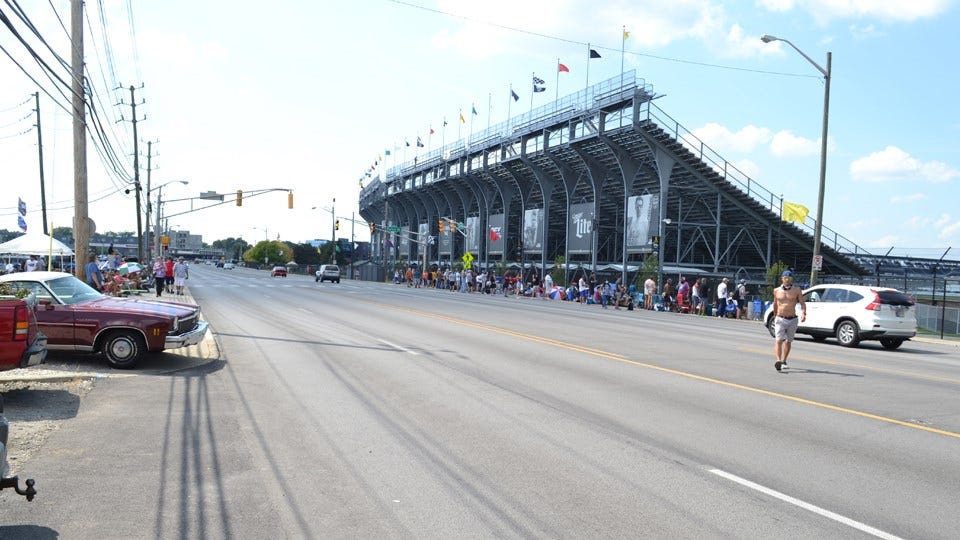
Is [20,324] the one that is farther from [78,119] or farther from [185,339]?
[78,119]

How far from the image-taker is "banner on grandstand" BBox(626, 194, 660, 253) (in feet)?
157

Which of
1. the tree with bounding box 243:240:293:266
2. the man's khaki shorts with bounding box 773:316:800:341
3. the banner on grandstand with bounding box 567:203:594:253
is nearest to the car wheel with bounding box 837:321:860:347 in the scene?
the man's khaki shorts with bounding box 773:316:800:341

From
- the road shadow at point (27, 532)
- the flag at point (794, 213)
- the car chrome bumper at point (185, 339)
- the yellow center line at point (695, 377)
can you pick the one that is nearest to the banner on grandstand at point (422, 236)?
the flag at point (794, 213)

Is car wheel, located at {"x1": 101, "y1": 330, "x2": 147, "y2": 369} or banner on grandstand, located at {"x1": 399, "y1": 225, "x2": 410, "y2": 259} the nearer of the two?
car wheel, located at {"x1": 101, "y1": 330, "x2": 147, "y2": 369}

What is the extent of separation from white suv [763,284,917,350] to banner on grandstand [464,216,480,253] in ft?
181

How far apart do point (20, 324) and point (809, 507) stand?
8.29 m

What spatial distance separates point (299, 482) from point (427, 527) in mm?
1424

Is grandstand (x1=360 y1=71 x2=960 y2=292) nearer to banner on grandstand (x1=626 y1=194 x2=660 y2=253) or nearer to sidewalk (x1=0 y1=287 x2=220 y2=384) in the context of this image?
banner on grandstand (x1=626 y1=194 x2=660 y2=253)

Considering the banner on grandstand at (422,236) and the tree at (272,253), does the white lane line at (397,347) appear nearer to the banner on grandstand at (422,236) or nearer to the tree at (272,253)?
the banner on grandstand at (422,236)

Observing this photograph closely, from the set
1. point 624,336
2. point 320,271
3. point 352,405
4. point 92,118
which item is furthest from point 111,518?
point 320,271

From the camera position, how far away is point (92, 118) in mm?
18984

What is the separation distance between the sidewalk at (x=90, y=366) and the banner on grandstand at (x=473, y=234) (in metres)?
60.8

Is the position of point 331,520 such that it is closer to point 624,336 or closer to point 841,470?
point 841,470

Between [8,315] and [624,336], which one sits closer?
[8,315]
